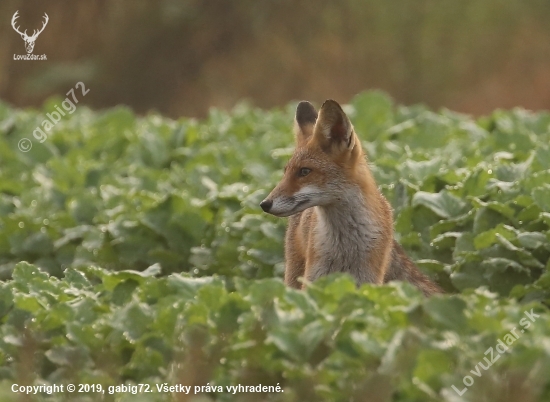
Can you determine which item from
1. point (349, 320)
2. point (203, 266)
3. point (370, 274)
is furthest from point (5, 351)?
point (203, 266)

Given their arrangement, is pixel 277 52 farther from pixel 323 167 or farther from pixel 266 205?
pixel 266 205

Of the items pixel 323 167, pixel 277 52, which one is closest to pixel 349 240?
pixel 323 167

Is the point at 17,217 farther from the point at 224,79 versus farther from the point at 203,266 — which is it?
the point at 224,79

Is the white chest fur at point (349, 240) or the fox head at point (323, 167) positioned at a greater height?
the fox head at point (323, 167)

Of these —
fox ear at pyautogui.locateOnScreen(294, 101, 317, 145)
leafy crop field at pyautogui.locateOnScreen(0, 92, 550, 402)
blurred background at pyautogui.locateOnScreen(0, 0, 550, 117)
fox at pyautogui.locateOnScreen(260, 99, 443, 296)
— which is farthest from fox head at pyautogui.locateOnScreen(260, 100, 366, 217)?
blurred background at pyautogui.locateOnScreen(0, 0, 550, 117)

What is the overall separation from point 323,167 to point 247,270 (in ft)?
6.31

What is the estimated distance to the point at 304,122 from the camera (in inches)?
283

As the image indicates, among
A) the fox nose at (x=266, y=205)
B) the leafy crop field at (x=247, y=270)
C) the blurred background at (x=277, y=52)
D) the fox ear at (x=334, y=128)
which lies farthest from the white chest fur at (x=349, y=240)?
the blurred background at (x=277, y=52)

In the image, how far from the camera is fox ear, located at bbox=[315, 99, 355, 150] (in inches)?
252

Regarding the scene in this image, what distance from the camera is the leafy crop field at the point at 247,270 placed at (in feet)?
15.1

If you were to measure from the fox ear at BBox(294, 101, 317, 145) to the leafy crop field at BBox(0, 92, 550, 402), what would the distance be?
1.12 metres

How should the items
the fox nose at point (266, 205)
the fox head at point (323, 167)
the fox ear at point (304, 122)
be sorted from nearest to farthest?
the fox nose at point (266, 205), the fox head at point (323, 167), the fox ear at point (304, 122)

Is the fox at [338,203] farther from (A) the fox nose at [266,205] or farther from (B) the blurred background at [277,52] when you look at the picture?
(B) the blurred background at [277,52]

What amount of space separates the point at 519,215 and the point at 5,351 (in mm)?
3658
